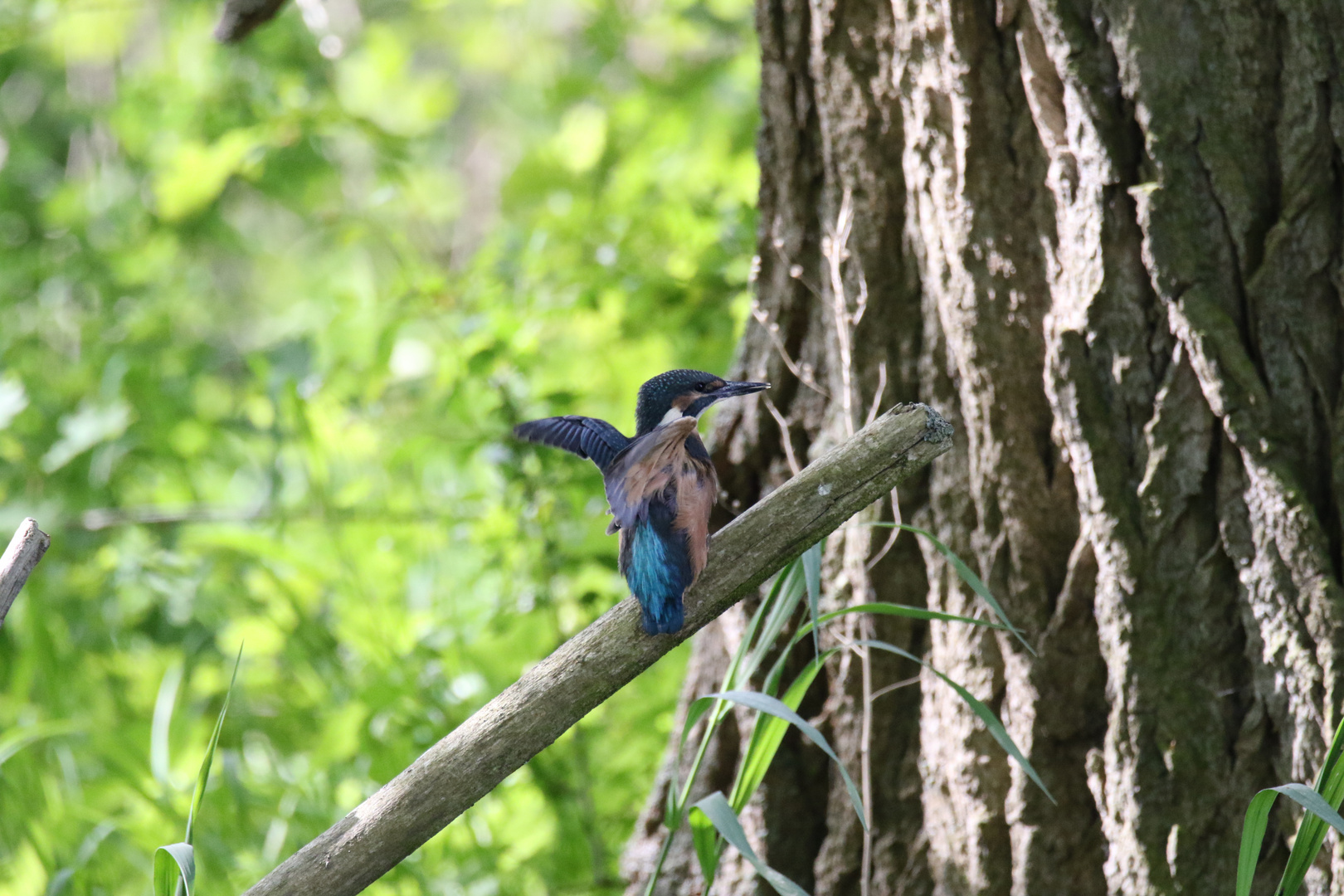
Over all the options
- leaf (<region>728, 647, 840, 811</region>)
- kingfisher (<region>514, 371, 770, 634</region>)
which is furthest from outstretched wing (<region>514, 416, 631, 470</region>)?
leaf (<region>728, 647, 840, 811</region>)

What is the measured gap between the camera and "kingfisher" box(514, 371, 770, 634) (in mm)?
1161

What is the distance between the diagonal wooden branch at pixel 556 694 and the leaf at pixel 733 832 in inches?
6.8

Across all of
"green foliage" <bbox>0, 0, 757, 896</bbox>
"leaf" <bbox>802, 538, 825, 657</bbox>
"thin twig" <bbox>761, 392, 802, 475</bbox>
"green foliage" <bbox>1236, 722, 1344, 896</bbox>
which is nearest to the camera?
"green foliage" <bbox>1236, 722, 1344, 896</bbox>

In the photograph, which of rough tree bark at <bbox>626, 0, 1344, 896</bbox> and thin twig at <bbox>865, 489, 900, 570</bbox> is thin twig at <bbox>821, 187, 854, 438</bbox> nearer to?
rough tree bark at <bbox>626, 0, 1344, 896</bbox>

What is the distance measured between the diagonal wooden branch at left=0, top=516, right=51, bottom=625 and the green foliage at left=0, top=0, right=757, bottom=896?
36.4 inches

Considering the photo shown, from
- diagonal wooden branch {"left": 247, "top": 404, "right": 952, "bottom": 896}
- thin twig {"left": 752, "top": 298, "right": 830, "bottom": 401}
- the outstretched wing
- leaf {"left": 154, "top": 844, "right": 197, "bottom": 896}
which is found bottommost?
leaf {"left": 154, "top": 844, "right": 197, "bottom": 896}

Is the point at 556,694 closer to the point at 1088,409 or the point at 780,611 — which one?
the point at 780,611

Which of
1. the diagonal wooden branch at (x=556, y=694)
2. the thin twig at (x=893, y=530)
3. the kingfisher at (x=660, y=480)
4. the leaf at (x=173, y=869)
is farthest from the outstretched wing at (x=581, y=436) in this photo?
the leaf at (x=173, y=869)

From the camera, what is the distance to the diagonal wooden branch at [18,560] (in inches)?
45.4

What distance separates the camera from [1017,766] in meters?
1.60

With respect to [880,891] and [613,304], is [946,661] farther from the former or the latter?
[613,304]

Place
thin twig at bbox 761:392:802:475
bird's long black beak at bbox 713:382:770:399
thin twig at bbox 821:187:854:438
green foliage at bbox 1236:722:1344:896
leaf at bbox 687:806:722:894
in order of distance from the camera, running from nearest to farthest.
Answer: green foliage at bbox 1236:722:1344:896 < leaf at bbox 687:806:722:894 < bird's long black beak at bbox 713:382:770:399 < thin twig at bbox 821:187:854:438 < thin twig at bbox 761:392:802:475

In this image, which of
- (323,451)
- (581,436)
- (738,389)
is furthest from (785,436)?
(323,451)

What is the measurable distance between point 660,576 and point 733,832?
293mm
